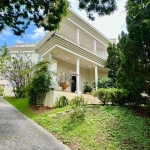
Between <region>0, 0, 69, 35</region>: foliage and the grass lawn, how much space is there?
4.00 metres

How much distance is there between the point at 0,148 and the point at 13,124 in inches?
93.7

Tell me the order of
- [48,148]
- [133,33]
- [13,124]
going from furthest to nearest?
[133,33], [13,124], [48,148]

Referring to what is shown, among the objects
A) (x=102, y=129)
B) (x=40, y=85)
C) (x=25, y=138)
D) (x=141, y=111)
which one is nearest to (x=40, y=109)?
(x=40, y=85)

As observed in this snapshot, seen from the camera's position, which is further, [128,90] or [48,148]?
[128,90]

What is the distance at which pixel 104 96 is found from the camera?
8.61 metres

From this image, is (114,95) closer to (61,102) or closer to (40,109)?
(61,102)

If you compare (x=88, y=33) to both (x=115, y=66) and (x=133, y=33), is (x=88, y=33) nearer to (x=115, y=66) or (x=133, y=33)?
(x=115, y=66)

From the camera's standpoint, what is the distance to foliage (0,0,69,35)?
6.52m

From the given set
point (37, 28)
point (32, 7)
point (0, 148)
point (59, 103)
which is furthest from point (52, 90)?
point (0, 148)

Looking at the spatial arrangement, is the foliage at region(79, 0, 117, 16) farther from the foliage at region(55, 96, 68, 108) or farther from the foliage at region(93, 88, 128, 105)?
the foliage at region(55, 96, 68, 108)

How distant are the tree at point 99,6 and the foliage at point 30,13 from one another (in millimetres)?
1126

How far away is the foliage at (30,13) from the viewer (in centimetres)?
652

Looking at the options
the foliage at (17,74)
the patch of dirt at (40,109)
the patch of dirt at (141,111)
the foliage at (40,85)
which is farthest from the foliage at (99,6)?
the foliage at (17,74)

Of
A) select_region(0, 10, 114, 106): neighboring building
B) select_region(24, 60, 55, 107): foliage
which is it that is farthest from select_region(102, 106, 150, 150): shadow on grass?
select_region(0, 10, 114, 106): neighboring building
